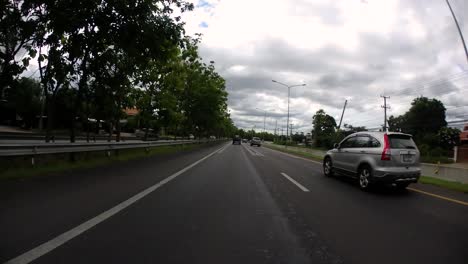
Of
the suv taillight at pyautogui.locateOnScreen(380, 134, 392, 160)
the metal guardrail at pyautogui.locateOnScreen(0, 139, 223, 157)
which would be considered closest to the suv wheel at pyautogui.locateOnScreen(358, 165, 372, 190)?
the suv taillight at pyautogui.locateOnScreen(380, 134, 392, 160)

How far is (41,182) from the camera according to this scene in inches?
368

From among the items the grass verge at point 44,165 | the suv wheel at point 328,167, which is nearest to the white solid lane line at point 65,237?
the grass verge at point 44,165

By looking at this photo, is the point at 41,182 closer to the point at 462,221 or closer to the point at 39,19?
the point at 39,19

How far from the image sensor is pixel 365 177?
35.0 feet

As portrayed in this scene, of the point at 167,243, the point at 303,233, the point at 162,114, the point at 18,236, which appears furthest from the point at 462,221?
the point at 162,114

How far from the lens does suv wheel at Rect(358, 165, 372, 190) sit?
34.3ft

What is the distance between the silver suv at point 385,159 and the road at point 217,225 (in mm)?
647

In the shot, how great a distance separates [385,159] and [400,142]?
881 mm

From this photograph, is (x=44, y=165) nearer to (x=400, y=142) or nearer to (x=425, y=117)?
(x=400, y=142)

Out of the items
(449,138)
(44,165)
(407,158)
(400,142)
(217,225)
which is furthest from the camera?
(449,138)

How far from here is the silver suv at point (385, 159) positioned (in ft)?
33.0

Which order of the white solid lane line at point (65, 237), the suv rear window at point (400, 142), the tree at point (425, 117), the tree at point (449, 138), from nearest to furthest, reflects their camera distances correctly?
the white solid lane line at point (65, 237), the suv rear window at point (400, 142), the tree at point (449, 138), the tree at point (425, 117)

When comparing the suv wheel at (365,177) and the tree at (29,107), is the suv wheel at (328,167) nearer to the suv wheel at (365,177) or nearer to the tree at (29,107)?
the suv wheel at (365,177)

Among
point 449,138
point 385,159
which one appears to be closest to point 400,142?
A: point 385,159
